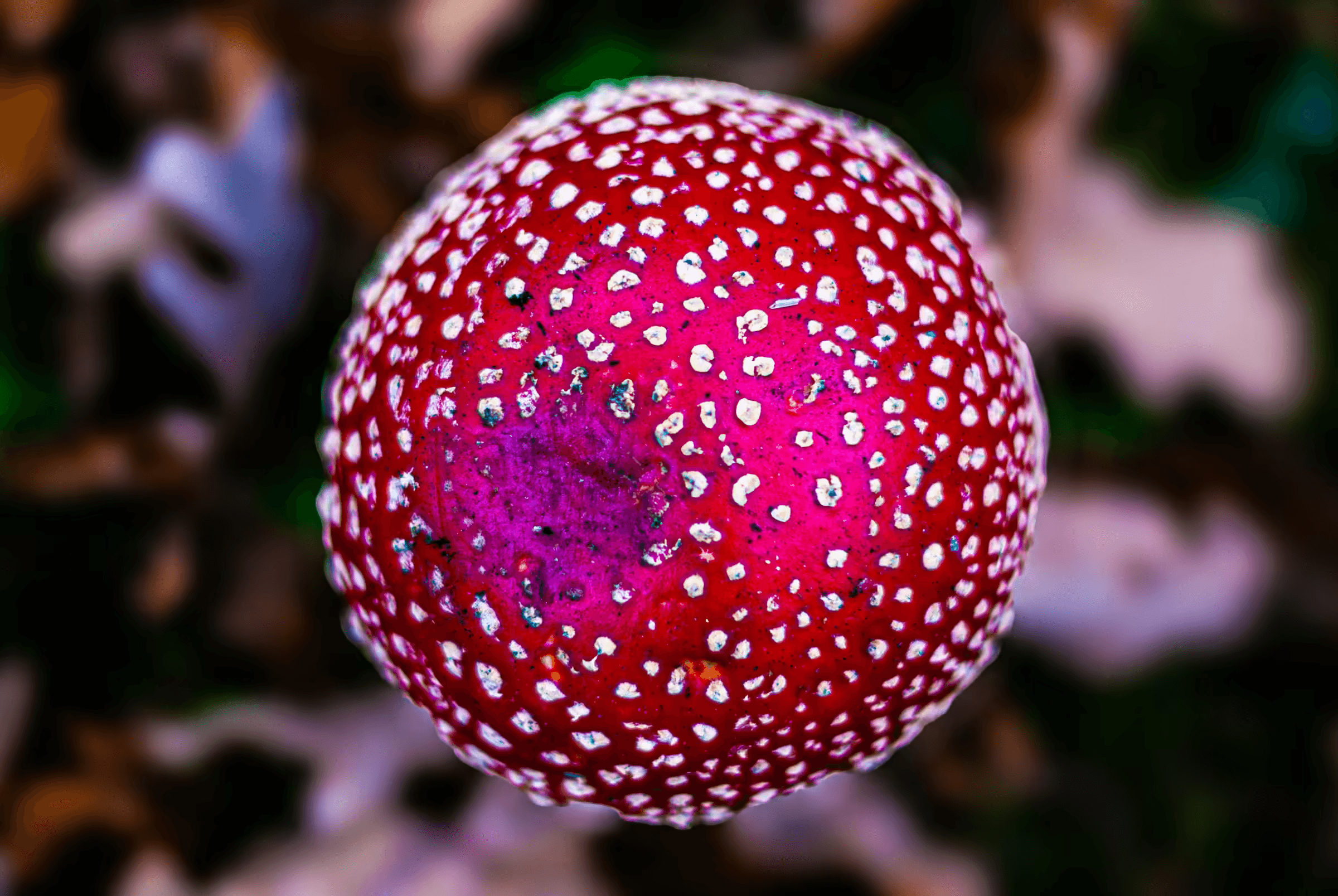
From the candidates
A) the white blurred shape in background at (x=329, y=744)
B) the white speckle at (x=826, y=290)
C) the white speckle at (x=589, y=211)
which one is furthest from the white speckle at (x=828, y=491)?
the white blurred shape in background at (x=329, y=744)

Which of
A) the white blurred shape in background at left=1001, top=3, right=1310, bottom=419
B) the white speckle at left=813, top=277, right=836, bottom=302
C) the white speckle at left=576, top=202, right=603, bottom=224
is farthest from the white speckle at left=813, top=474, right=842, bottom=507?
the white blurred shape in background at left=1001, top=3, right=1310, bottom=419

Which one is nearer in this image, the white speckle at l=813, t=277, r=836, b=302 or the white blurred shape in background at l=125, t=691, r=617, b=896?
the white speckle at l=813, t=277, r=836, b=302

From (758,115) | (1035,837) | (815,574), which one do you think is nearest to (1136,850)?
(1035,837)

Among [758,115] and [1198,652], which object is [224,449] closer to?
[758,115]

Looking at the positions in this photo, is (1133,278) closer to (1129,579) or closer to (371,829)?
(1129,579)

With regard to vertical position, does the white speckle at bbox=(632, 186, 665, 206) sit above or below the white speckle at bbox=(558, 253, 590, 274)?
above

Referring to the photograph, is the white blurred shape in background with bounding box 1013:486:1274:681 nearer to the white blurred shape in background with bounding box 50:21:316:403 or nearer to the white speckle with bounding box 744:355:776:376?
the white speckle with bounding box 744:355:776:376
